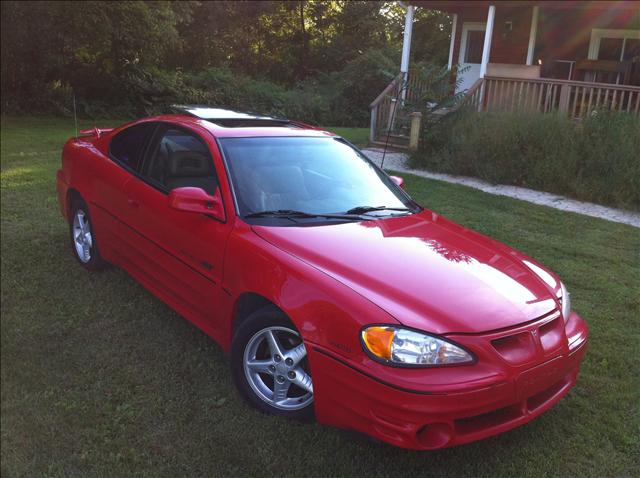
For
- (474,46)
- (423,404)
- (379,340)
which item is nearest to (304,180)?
(379,340)

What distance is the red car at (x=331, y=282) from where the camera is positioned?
2611mm

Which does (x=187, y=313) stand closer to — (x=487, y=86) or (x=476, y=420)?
(x=476, y=420)

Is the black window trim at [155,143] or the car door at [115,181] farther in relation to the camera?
the car door at [115,181]

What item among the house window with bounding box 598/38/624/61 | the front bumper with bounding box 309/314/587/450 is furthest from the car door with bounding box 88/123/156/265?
the house window with bounding box 598/38/624/61

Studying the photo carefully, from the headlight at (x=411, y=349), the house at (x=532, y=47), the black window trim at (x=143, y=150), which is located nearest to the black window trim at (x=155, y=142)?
the black window trim at (x=143, y=150)

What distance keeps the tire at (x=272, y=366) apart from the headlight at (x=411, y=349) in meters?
0.47

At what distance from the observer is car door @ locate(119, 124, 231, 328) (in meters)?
3.54

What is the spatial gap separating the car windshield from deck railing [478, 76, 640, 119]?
749 cm

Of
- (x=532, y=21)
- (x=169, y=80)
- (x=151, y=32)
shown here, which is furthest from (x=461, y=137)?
(x=169, y=80)

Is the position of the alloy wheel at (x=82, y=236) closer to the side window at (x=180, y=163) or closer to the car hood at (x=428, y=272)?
the side window at (x=180, y=163)

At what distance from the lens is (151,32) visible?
17.9m

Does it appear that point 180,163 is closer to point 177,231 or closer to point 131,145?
point 177,231

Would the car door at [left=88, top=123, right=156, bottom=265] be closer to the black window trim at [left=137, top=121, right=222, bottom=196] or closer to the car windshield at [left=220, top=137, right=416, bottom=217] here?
the black window trim at [left=137, top=121, right=222, bottom=196]

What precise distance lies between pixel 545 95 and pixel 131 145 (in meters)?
9.86
